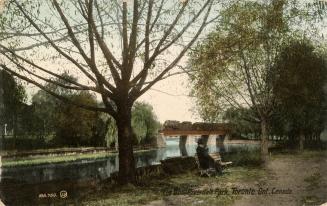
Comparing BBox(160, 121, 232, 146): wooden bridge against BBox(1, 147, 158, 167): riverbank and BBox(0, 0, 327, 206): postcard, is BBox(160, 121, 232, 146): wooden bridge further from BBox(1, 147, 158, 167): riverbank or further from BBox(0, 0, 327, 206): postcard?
BBox(1, 147, 158, 167): riverbank

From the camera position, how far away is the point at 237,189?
7129 mm

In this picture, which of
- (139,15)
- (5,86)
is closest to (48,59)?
(5,86)

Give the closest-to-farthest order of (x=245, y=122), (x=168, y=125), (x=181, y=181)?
1. (x=181, y=181)
2. (x=168, y=125)
3. (x=245, y=122)

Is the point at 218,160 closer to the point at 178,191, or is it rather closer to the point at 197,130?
the point at 197,130

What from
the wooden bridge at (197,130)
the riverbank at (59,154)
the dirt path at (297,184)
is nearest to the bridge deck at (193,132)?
the wooden bridge at (197,130)

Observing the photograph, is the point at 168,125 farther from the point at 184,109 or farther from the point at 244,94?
the point at 244,94

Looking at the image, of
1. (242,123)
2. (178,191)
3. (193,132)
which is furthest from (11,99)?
(242,123)

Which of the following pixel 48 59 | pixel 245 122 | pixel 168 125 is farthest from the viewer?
pixel 245 122

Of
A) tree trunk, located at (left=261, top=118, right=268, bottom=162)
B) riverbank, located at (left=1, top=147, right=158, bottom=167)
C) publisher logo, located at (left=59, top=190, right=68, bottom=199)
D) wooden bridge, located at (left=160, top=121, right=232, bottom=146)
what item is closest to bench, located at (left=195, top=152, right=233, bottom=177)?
wooden bridge, located at (left=160, top=121, right=232, bottom=146)

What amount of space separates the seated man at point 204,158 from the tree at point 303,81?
2232mm

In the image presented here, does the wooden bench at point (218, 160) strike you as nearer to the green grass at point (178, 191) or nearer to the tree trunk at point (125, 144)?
the green grass at point (178, 191)

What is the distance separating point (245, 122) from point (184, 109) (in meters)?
2.71

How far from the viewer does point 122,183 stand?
845cm

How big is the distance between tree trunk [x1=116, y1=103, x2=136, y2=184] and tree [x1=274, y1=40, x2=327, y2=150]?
146 inches
